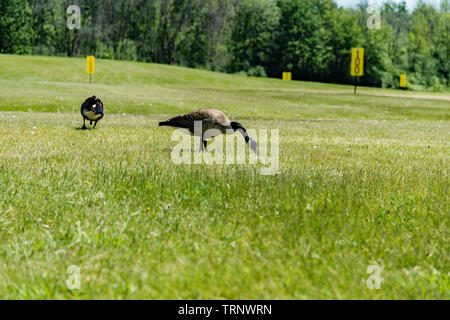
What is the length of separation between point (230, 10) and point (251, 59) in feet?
41.2

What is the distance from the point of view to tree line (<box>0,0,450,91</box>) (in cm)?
9262

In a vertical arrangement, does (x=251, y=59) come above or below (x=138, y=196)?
above

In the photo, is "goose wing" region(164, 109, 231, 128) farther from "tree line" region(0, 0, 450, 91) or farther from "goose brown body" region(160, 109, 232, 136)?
"tree line" region(0, 0, 450, 91)

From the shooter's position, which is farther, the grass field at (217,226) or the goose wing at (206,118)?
the goose wing at (206,118)

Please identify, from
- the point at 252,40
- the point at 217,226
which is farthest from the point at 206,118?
the point at 252,40

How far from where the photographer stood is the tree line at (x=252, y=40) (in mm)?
92625

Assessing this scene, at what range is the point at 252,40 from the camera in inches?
4067

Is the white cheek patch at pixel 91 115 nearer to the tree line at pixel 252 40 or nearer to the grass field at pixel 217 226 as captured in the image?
the grass field at pixel 217 226

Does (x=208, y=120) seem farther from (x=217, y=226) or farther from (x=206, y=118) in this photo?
(x=217, y=226)

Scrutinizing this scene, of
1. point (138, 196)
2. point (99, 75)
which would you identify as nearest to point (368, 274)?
point (138, 196)

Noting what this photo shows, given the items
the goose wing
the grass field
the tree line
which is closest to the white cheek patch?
the grass field

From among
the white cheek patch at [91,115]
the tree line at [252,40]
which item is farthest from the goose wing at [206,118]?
the tree line at [252,40]

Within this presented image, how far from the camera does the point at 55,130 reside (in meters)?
12.6
